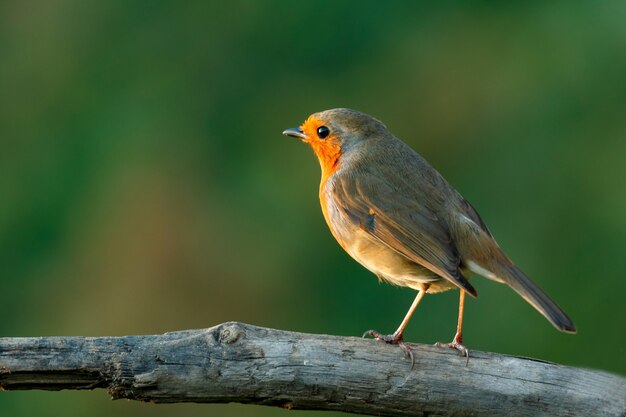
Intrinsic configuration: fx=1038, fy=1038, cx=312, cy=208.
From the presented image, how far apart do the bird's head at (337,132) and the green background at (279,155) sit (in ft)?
5.16

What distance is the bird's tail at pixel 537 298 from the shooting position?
4230 mm

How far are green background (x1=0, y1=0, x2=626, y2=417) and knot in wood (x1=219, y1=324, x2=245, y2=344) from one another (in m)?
2.72

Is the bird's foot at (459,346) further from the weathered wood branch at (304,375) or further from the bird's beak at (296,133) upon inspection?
the bird's beak at (296,133)

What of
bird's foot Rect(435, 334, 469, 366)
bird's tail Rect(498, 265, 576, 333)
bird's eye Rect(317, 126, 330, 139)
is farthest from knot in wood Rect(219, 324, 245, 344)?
bird's eye Rect(317, 126, 330, 139)

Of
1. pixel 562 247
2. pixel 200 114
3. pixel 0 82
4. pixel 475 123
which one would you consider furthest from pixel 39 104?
pixel 562 247

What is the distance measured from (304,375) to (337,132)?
5.87 ft

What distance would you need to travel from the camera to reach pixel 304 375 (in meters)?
3.91

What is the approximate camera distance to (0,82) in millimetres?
8695

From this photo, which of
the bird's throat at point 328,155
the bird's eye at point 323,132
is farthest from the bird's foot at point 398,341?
the bird's eye at point 323,132

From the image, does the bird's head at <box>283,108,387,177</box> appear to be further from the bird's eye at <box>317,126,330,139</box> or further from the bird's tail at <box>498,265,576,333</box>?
the bird's tail at <box>498,265,576,333</box>

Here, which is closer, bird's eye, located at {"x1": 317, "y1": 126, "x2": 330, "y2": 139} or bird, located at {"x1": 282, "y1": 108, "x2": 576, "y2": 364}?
bird, located at {"x1": 282, "y1": 108, "x2": 576, "y2": 364}

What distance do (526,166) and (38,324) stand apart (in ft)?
11.8

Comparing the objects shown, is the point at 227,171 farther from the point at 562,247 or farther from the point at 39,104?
the point at 562,247

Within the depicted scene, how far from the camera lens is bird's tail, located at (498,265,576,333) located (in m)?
4.23
